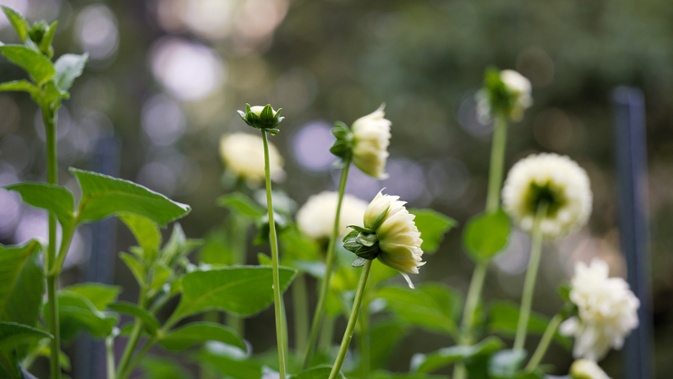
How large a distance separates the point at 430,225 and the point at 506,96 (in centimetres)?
16

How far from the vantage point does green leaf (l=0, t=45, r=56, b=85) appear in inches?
11.2

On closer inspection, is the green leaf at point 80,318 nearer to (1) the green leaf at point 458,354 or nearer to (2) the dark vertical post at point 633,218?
(1) the green leaf at point 458,354

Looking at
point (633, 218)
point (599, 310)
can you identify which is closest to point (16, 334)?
point (599, 310)

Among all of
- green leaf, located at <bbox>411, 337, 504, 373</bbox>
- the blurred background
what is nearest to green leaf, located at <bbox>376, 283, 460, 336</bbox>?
green leaf, located at <bbox>411, 337, 504, 373</bbox>

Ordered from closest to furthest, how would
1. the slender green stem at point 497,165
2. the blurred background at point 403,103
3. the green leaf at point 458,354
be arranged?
1. the green leaf at point 458,354
2. the slender green stem at point 497,165
3. the blurred background at point 403,103

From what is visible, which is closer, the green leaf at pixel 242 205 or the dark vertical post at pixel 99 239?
the green leaf at pixel 242 205

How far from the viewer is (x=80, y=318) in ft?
1.10

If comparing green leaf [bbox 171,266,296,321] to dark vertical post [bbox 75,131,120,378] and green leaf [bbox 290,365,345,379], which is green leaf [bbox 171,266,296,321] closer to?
green leaf [bbox 290,365,345,379]

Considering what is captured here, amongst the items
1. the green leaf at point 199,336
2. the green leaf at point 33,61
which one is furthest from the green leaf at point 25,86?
the green leaf at point 199,336

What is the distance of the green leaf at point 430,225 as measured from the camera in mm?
396

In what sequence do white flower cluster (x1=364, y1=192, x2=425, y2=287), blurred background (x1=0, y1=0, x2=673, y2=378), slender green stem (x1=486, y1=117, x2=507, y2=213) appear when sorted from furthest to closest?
blurred background (x1=0, y1=0, x2=673, y2=378), slender green stem (x1=486, y1=117, x2=507, y2=213), white flower cluster (x1=364, y1=192, x2=425, y2=287)

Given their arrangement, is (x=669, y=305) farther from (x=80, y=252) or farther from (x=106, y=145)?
(x=106, y=145)

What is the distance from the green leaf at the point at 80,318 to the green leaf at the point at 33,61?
0.33 ft

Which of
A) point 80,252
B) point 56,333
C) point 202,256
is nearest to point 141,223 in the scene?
point 56,333
